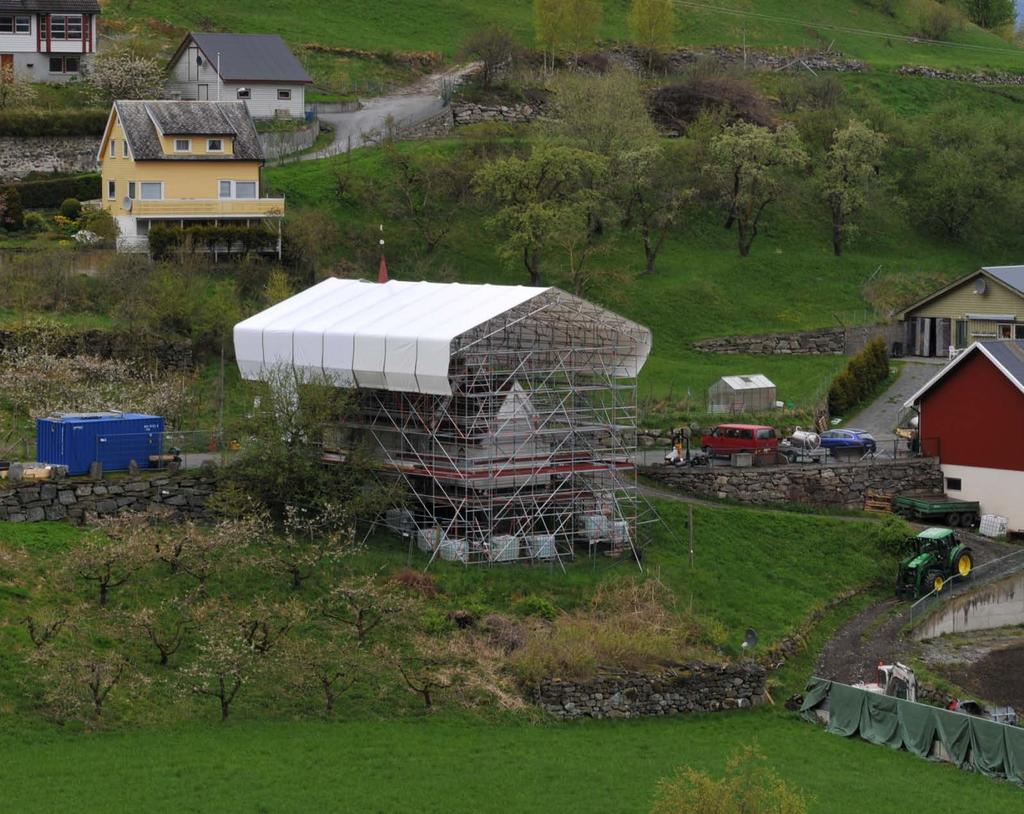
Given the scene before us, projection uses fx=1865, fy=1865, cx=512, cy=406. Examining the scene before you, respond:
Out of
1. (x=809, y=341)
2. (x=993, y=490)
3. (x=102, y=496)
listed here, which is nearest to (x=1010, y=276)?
(x=809, y=341)

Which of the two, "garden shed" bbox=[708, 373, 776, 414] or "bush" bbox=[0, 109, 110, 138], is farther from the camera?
"bush" bbox=[0, 109, 110, 138]

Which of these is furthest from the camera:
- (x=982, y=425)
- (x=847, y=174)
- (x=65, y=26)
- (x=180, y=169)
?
(x=65, y=26)

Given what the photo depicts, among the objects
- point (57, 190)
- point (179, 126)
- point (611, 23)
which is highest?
point (611, 23)

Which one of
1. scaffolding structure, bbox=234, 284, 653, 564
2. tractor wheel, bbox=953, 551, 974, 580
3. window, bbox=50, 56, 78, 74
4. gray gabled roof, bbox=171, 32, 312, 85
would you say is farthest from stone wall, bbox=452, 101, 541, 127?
tractor wheel, bbox=953, 551, 974, 580

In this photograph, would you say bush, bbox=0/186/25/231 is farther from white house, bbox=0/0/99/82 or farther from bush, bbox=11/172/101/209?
white house, bbox=0/0/99/82

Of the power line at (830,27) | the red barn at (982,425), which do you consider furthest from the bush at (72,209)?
the power line at (830,27)

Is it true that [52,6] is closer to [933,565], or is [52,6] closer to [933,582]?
[933,565]
